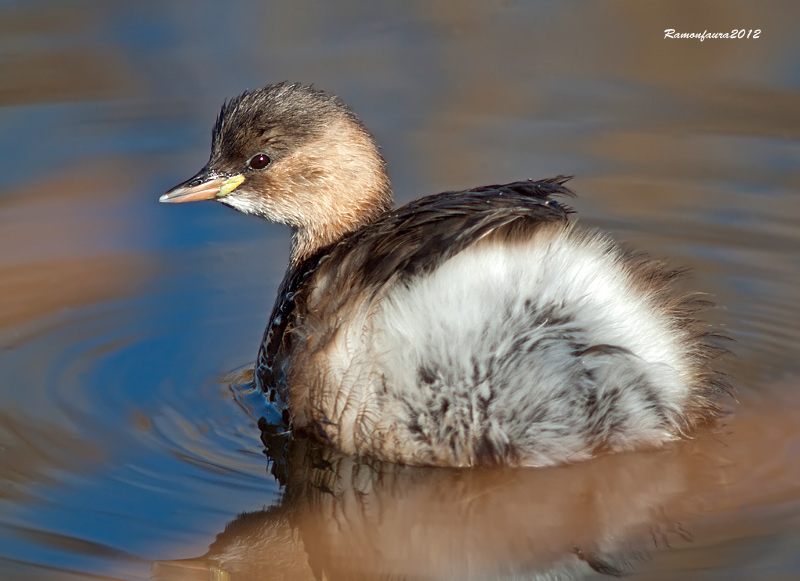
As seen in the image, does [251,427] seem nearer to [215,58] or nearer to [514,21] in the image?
[215,58]

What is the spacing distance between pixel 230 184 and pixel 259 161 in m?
0.15

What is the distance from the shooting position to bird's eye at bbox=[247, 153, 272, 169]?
4.71 m

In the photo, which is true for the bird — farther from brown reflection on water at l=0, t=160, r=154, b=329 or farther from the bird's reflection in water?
brown reflection on water at l=0, t=160, r=154, b=329

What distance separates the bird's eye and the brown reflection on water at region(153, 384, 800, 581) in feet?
3.76

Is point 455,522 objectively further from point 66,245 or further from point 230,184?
point 66,245

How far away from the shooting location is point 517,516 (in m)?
3.89

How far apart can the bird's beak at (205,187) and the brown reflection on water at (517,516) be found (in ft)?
3.66

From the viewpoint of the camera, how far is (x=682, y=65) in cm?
716

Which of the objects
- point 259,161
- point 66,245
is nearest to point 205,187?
point 259,161

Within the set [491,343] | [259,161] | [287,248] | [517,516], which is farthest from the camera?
[287,248]

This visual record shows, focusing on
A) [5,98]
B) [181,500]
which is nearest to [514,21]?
[5,98]

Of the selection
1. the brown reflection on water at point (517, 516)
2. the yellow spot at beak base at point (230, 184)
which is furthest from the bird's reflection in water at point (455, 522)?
the yellow spot at beak base at point (230, 184)

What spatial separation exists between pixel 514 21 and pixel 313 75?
1.35 meters

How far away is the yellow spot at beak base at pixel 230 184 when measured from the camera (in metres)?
4.76
